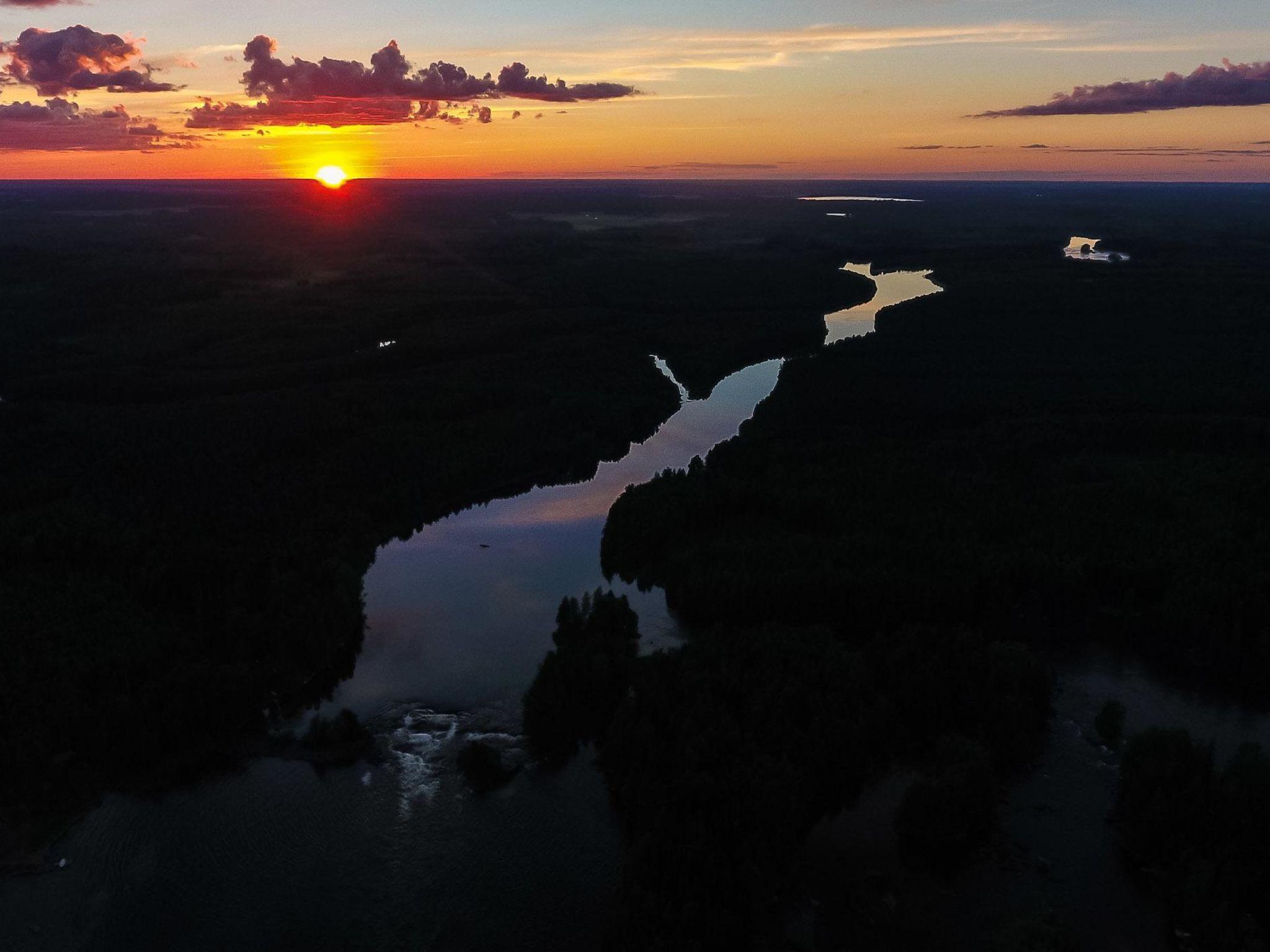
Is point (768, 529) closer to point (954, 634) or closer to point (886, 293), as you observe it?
point (954, 634)

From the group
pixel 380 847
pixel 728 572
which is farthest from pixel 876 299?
pixel 380 847

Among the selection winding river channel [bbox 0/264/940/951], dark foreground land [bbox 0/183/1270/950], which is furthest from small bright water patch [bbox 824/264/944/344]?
winding river channel [bbox 0/264/940/951]

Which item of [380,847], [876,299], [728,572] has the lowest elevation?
[380,847]

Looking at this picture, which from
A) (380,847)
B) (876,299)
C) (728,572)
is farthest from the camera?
(876,299)

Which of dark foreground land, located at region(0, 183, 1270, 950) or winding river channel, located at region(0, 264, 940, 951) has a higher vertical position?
dark foreground land, located at region(0, 183, 1270, 950)

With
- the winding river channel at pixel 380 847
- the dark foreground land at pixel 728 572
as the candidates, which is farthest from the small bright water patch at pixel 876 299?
the winding river channel at pixel 380 847

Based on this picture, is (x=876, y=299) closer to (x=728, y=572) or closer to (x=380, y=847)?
(x=728, y=572)

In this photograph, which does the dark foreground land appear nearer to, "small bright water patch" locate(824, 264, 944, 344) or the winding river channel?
the winding river channel

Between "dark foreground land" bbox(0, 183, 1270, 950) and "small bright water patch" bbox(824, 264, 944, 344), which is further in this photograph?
"small bright water patch" bbox(824, 264, 944, 344)
